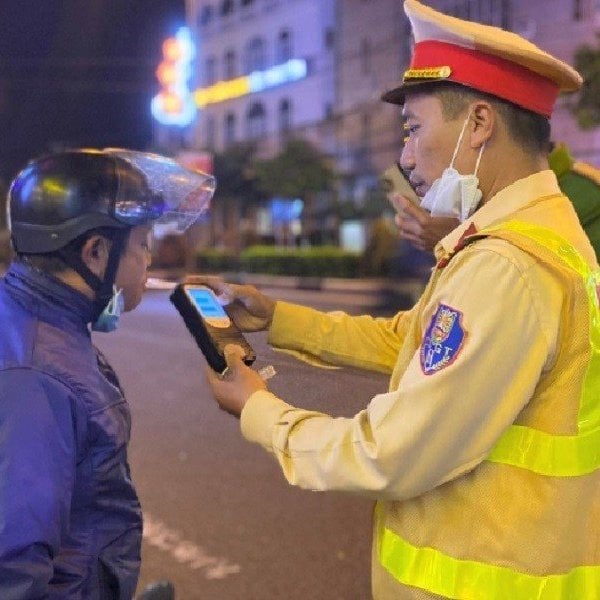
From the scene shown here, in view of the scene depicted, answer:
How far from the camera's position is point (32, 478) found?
65.5 inches

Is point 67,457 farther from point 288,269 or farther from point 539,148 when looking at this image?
point 288,269

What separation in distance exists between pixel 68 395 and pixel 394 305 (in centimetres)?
1354

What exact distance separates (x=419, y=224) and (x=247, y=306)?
0.82 metres

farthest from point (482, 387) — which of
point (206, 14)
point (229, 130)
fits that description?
point (206, 14)

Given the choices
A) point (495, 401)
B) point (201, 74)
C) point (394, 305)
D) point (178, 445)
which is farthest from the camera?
point (201, 74)

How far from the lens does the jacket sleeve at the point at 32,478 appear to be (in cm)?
163

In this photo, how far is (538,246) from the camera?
1512 mm

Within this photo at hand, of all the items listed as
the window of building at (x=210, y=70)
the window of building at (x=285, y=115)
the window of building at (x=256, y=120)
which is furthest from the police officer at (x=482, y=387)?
the window of building at (x=210, y=70)

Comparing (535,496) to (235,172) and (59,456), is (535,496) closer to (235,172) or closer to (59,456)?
(59,456)

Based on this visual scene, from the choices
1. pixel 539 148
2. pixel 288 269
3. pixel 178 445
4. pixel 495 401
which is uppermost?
pixel 539 148

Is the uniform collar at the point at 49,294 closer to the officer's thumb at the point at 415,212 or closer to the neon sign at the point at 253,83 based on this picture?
the officer's thumb at the point at 415,212

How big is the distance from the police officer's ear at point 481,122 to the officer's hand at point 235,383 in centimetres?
63

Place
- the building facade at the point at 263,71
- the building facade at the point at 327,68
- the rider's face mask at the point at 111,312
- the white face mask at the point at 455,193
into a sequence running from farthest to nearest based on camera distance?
the building facade at the point at 263,71 → the building facade at the point at 327,68 → the rider's face mask at the point at 111,312 → the white face mask at the point at 455,193

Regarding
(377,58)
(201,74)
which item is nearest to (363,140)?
(377,58)
